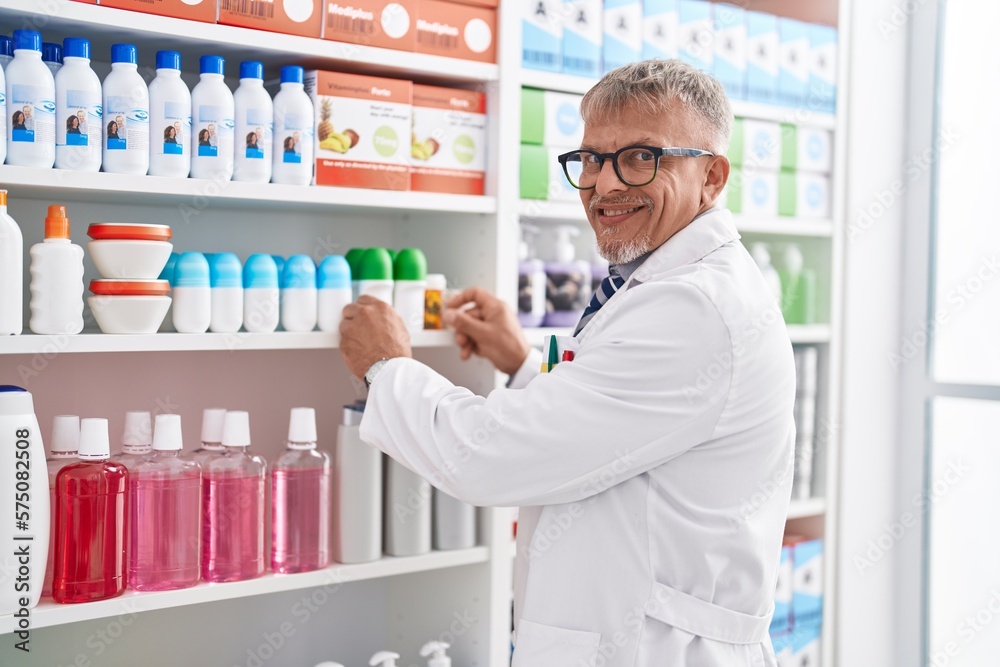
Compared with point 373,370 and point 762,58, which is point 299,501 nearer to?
point 373,370

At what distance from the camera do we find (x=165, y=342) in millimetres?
1583

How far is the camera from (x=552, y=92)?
198 cm

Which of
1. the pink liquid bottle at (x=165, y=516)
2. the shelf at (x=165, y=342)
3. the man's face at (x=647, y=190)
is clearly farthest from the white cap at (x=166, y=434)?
the man's face at (x=647, y=190)

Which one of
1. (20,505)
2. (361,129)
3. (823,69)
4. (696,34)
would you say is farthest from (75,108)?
(823,69)

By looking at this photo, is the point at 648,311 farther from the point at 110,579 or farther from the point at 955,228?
the point at 955,228

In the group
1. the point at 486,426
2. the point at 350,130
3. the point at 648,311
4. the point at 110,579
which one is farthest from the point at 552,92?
the point at 110,579

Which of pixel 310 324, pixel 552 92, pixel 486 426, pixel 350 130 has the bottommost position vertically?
pixel 486 426

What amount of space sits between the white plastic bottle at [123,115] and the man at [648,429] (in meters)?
0.50

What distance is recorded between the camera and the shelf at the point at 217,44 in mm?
1485

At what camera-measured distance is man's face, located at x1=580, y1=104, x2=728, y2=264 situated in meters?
1.53

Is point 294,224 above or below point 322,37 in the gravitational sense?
below

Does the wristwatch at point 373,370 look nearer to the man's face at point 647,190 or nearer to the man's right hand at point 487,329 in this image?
the man's right hand at point 487,329

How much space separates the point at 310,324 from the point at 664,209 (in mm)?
633

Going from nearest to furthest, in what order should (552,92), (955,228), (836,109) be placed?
(552,92) → (836,109) → (955,228)
